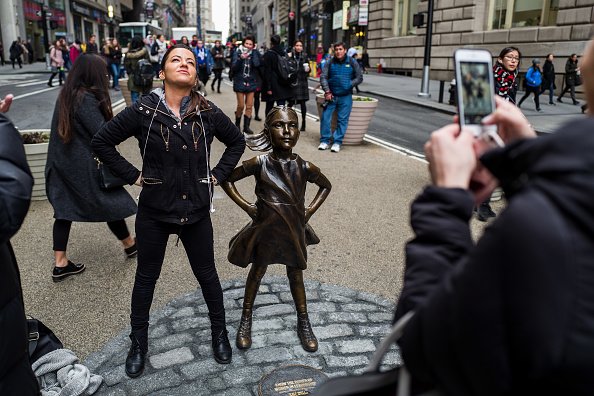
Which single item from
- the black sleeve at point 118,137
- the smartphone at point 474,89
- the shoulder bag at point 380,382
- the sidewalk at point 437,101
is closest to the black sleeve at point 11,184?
the shoulder bag at point 380,382

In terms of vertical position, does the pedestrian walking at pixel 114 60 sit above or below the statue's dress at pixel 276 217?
above

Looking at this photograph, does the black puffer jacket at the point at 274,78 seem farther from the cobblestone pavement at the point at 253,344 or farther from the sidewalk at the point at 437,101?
the cobblestone pavement at the point at 253,344

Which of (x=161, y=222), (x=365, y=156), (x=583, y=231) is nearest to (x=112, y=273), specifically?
(x=161, y=222)

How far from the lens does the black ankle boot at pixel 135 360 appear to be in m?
3.09

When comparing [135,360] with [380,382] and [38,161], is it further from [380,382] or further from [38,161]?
[38,161]

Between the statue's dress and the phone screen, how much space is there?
1.86 metres

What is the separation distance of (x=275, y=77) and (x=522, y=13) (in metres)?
15.4

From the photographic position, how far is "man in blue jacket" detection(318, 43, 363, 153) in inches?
375

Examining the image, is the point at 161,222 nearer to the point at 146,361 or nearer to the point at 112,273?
the point at 146,361

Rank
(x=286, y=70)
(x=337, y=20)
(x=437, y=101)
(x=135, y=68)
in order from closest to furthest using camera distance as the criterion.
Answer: (x=286, y=70) < (x=135, y=68) < (x=437, y=101) < (x=337, y=20)

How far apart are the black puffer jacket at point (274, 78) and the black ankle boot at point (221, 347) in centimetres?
793

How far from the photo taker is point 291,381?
119 inches

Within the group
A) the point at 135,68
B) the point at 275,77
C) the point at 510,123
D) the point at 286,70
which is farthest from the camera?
the point at 135,68

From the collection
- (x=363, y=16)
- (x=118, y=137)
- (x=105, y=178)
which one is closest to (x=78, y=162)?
(x=105, y=178)
